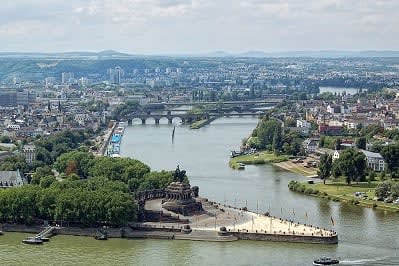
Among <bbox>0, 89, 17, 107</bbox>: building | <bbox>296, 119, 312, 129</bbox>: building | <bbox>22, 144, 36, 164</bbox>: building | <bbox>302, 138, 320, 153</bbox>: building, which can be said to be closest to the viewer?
<bbox>22, 144, 36, 164</bbox>: building

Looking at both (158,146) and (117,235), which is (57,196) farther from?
(158,146)

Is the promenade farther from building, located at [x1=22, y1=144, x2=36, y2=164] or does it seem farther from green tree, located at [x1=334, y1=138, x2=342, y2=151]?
green tree, located at [x1=334, y1=138, x2=342, y2=151]

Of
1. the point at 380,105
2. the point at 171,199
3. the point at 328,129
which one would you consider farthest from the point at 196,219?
the point at 380,105

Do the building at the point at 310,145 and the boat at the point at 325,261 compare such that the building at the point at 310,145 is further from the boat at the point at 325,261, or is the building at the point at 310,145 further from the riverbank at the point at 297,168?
the boat at the point at 325,261

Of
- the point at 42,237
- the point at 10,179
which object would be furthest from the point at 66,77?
the point at 42,237

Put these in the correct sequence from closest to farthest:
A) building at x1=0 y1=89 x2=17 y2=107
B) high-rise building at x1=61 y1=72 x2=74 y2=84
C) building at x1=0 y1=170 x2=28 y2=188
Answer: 1. building at x1=0 y1=170 x2=28 y2=188
2. building at x1=0 y1=89 x2=17 y2=107
3. high-rise building at x1=61 y1=72 x2=74 y2=84

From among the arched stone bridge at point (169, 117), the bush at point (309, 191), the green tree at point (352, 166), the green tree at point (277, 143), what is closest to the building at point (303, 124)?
the green tree at point (277, 143)

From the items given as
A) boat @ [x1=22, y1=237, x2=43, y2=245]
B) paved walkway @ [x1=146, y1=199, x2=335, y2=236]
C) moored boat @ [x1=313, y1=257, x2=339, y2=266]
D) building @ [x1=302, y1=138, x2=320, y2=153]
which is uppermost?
moored boat @ [x1=313, y1=257, x2=339, y2=266]

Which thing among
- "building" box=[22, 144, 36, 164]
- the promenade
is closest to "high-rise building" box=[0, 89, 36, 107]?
"building" box=[22, 144, 36, 164]
